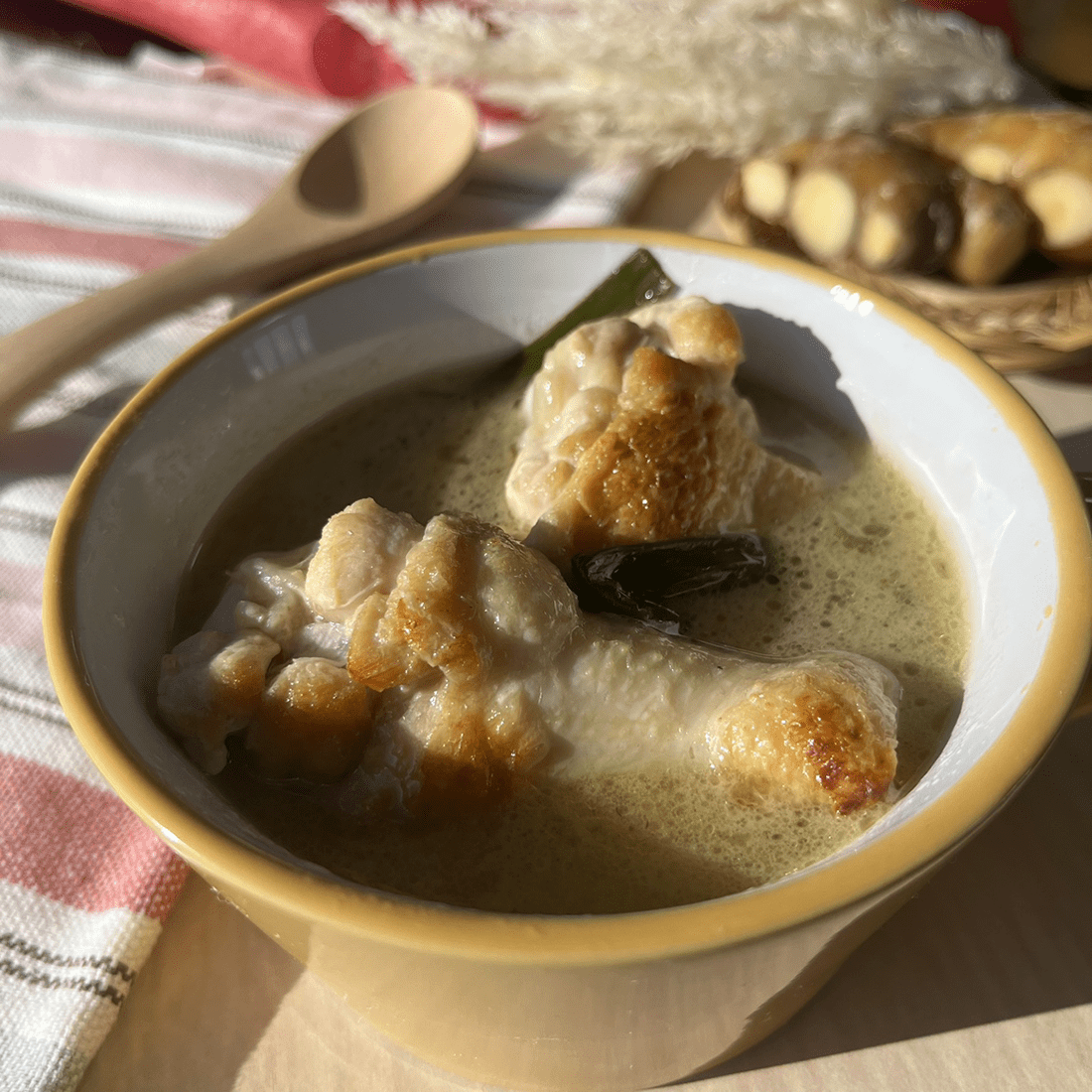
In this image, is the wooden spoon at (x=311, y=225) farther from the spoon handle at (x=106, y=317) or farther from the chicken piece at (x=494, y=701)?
the chicken piece at (x=494, y=701)

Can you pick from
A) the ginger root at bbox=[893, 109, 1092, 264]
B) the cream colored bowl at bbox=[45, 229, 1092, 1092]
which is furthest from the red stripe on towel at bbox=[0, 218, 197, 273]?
the ginger root at bbox=[893, 109, 1092, 264]

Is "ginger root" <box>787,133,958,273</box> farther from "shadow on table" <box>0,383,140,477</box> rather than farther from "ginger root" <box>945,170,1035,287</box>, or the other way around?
"shadow on table" <box>0,383,140,477</box>

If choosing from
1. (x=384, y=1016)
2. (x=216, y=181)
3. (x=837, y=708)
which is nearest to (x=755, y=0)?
(x=216, y=181)

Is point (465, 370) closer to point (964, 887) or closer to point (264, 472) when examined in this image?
point (264, 472)

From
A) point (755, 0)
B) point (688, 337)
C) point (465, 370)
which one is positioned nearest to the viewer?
point (688, 337)

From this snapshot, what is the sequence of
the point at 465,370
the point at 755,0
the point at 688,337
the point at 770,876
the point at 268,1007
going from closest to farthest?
1. the point at 770,876
2. the point at 268,1007
3. the point at 688,337
4. the point at 465,370
5. the point at 755,0
